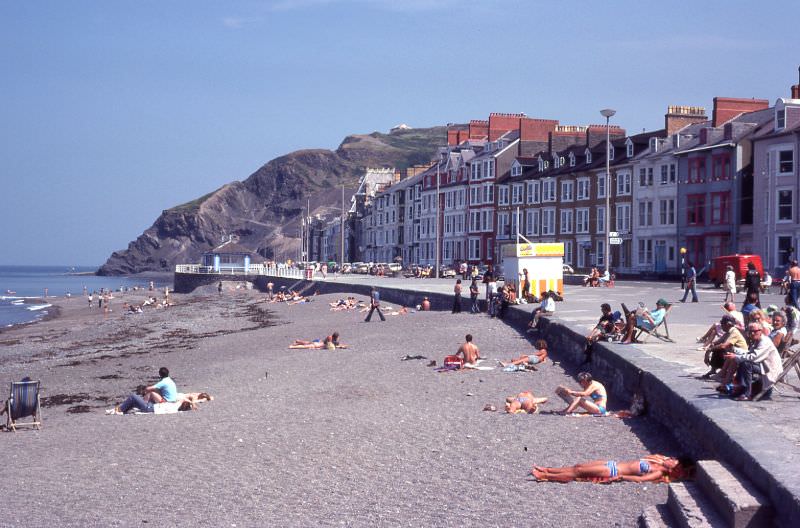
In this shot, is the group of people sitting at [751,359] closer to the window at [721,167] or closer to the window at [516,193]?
the window at [721,167]

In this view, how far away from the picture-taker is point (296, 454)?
12.4 meters

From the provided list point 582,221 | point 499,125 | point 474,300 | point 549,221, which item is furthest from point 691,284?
point 499,125

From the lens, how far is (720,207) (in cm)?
5497

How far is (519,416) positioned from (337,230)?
11435 cm

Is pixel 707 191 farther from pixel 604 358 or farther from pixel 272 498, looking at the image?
pixel 272 498

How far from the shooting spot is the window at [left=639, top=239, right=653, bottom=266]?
6100cm

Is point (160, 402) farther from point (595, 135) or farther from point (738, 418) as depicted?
point (595, 135)

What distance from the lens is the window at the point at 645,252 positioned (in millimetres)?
61000

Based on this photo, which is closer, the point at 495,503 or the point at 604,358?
the point at 495,503

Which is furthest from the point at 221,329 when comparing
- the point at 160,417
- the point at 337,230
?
the point at 337,230

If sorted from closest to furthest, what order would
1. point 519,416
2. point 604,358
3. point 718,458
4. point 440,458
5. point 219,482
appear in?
point 718,458 < point 219,482 < point 440,458 < point 519,416 < point 604,358

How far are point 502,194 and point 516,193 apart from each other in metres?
2.30

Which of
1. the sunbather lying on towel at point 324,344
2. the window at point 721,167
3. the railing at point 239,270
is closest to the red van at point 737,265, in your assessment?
the window at point 721,167

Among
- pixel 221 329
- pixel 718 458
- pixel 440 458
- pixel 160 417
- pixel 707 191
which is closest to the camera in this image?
pixel 718 458
